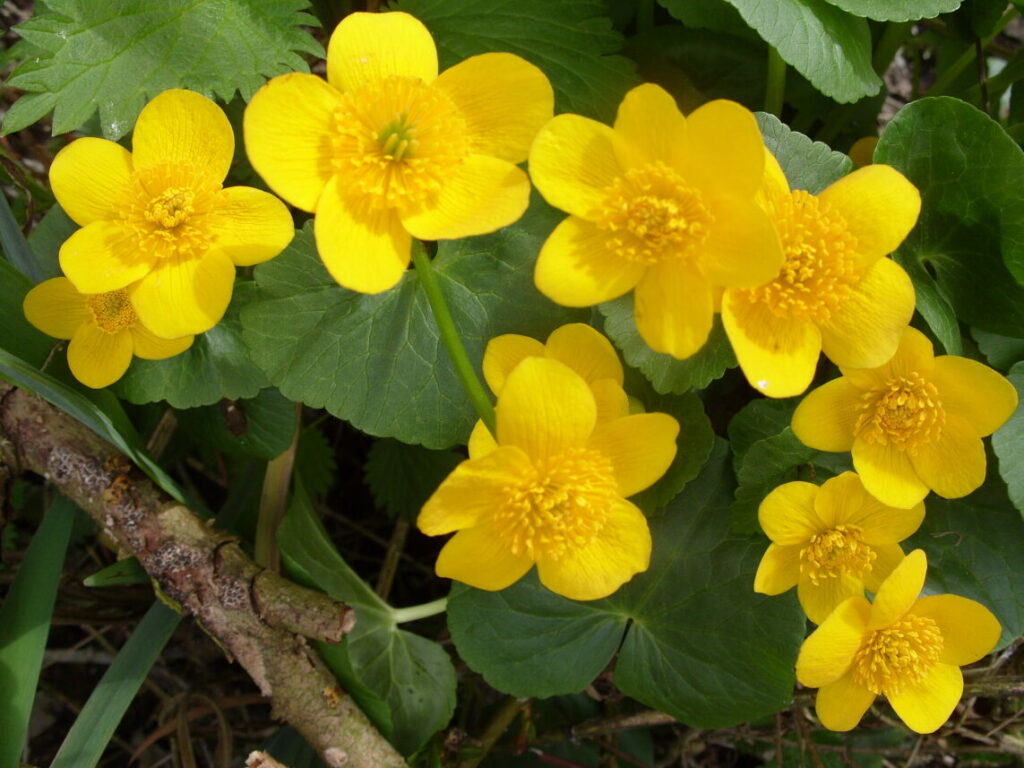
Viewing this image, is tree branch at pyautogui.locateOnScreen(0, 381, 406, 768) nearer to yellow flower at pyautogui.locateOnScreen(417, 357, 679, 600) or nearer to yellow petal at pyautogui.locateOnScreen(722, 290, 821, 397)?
yellow flower at pyautogui.locateOnScreen(417, 357, 679, 600)

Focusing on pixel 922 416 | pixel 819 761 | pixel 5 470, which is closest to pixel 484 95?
pixel 922 416

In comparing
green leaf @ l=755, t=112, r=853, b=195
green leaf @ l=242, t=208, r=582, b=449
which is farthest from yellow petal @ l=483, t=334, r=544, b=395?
green leaf @ l=755, t=112, r=853, b=195

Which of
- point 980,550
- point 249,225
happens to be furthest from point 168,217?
point 980,550

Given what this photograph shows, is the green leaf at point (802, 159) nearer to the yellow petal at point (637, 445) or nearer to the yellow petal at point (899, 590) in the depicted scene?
the yellow petal at point (637, 445)

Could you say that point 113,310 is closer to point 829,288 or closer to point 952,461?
point 829,288

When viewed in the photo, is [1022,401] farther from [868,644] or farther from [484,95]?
[484,95]
